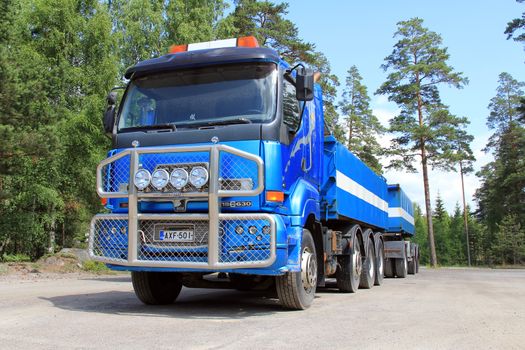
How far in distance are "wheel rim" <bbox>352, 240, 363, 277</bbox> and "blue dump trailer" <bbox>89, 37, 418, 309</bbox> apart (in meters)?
2.77

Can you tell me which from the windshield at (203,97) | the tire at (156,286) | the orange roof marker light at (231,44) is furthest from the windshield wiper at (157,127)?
the tire at (156,286)

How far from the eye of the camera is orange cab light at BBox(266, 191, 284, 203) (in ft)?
18.9

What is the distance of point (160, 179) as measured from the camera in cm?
585

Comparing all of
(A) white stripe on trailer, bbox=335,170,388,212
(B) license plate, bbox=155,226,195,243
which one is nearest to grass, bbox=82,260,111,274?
(A) white stripe on trailer, bbox=335,170,388,212

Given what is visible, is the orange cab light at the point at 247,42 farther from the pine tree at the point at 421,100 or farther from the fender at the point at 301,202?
the pine tree at the point at 421,100

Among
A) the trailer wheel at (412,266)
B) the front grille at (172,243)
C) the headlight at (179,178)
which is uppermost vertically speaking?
the headlight at (179,178)

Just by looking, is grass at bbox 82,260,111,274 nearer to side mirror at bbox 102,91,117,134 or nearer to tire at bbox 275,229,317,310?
side mirror at bbox 102,91,117,134

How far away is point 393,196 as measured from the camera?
60.8 feet

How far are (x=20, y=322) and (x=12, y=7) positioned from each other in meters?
15.7

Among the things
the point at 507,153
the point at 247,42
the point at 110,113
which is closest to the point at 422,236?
the point at 507,153

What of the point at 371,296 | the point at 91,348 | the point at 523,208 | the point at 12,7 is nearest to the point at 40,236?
the point at 12,7

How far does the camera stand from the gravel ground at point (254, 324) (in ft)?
→ 14.6

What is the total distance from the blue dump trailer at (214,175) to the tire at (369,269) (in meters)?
3.84

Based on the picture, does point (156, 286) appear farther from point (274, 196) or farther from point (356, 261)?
point (356, 261)
